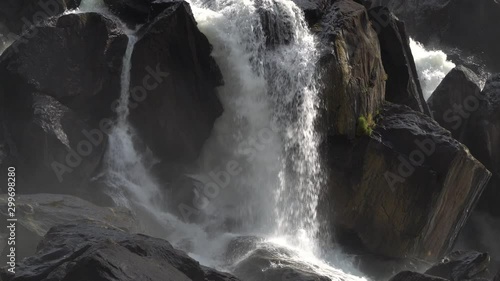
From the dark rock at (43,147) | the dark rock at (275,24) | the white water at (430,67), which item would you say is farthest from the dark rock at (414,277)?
the white water at (430,67)

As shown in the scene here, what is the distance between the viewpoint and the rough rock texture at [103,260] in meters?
11.8

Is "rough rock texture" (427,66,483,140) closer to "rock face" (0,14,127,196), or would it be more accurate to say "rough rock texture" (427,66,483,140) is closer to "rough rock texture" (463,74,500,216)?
"rough rock texture" (463,74,500,216)

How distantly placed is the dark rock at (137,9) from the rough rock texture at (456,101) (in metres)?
12.2

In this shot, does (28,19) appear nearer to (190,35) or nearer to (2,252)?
(190,35)

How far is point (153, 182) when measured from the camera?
68.9ft

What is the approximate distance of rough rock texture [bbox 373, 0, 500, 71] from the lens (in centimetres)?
3869

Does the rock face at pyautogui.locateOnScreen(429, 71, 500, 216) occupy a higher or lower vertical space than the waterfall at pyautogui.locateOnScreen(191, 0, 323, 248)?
higher

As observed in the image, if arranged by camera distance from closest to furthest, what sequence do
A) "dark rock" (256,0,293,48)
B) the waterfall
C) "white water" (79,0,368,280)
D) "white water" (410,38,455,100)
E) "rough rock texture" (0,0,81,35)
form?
"white water" (79,0,368,280)
the waterfall
"rough rock texture" (0,0,81,35)
"dark rock" (256,0,293,48)
"white water" (410,38,455,100)

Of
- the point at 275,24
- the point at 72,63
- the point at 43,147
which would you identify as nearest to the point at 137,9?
the point at 72,63

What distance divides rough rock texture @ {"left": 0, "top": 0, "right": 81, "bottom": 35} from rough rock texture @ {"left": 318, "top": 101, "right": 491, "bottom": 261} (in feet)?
30.3

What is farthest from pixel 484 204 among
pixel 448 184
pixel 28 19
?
pixel 28 19

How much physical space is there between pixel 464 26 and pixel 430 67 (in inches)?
253

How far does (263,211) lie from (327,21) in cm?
677

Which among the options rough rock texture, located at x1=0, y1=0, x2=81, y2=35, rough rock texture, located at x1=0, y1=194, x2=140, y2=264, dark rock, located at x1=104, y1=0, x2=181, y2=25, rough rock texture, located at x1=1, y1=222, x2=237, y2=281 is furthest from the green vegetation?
rough rock texture, located at x1=1, y1=222, x2=237, y2=281
